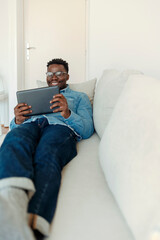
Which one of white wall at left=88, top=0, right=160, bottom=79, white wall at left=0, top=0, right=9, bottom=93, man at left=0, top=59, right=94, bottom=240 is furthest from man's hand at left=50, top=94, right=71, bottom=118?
white wall at left=0, top=0, right=9, bottom=93

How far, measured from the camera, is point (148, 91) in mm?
674

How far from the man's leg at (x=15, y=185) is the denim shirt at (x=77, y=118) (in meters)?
0.35

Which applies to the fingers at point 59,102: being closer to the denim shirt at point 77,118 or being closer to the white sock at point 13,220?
the denim shirt at point 77,118

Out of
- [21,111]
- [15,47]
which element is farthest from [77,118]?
[15,47]

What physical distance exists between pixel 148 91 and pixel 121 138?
174mm

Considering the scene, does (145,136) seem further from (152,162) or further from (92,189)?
(92,189)

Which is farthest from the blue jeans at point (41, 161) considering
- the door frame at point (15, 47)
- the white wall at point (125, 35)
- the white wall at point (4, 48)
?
the white wall at point (4, 48)

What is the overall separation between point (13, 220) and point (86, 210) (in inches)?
9.3

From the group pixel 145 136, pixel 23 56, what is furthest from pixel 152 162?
pixel 23 56

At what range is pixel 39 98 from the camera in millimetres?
1198

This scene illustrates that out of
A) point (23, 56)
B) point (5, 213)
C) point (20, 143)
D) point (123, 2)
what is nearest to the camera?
point (5, 213)

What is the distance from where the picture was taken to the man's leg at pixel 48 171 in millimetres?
551

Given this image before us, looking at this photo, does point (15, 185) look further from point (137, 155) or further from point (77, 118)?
point (77, 118)

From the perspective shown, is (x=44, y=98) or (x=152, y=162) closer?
(x=152, y=162)
